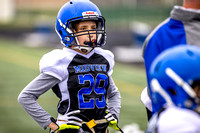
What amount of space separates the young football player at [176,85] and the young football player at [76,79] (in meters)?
1.23

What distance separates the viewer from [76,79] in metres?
3.68

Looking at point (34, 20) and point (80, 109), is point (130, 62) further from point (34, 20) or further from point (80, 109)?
point (34, 20)

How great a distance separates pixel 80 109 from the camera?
367 cm

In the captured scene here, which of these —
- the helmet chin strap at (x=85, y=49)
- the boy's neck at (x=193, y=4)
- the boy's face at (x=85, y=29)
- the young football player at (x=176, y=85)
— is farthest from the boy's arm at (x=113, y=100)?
the young football player at (x=176, y=85)

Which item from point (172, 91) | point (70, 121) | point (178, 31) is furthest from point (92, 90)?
point (172, 91)

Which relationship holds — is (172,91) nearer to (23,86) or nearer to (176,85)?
(176,85)

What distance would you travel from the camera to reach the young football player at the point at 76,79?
3625mm

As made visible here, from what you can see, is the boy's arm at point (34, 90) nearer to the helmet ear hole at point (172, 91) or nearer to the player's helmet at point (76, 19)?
the player's helmet at point (76, 19)

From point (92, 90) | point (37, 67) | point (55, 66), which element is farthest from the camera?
point (37, 67)

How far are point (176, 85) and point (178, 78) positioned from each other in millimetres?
40

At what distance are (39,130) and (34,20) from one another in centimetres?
3747

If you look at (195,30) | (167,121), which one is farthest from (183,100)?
(195,30)

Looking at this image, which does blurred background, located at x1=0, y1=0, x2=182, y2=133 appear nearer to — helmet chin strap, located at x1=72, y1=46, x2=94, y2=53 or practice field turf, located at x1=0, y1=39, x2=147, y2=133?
practice field turf, located at x1=0, y1=39, x2=147, y2=133

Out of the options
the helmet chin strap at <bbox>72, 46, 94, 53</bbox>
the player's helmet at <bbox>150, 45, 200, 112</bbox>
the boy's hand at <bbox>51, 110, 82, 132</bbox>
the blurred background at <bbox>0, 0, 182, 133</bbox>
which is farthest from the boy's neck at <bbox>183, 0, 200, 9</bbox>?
the blurred background at <bbox>0, 0, 182, 133</bbox>
